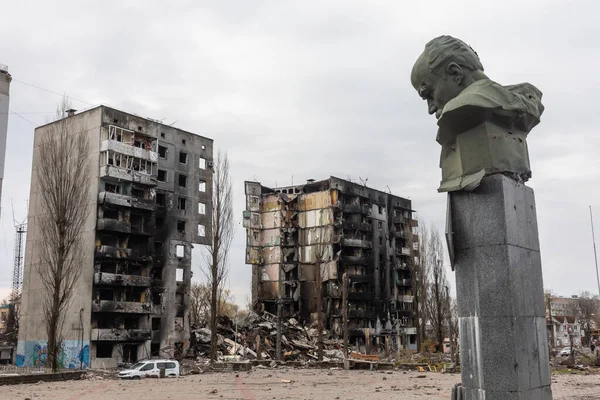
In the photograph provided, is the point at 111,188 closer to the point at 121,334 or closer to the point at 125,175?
the point at 125,175

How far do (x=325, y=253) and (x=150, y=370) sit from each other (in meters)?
34.1

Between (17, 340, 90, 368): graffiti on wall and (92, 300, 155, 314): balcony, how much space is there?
9.02 feet

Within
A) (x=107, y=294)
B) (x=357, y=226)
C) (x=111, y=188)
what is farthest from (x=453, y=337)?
(x=111, y=188)

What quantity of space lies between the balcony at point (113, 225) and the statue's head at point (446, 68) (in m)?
41.4

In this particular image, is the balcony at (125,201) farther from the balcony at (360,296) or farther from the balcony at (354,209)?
the balcony at (360,296)

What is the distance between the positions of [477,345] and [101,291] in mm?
42704

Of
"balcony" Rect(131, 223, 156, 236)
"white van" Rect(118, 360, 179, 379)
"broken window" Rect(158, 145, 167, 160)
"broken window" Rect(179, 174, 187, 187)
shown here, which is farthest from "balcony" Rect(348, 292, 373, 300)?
"white van" Rect(118, 360, 179, 379)

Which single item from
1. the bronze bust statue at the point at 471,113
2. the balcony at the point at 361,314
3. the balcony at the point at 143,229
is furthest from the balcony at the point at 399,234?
the bronze bust statue at the point at 471,113

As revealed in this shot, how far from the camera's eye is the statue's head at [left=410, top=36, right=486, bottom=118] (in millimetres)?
7492

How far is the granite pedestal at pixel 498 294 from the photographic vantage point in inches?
268

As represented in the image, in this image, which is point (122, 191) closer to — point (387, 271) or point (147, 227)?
point (147, 227)

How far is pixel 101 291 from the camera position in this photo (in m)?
45.3

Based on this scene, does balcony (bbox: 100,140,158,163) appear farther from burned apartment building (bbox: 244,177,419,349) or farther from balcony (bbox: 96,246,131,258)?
burned apartment building (bbox: 244,177,419,349)

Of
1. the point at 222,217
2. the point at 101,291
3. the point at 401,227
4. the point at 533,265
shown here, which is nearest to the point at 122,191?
the point at 101,291
